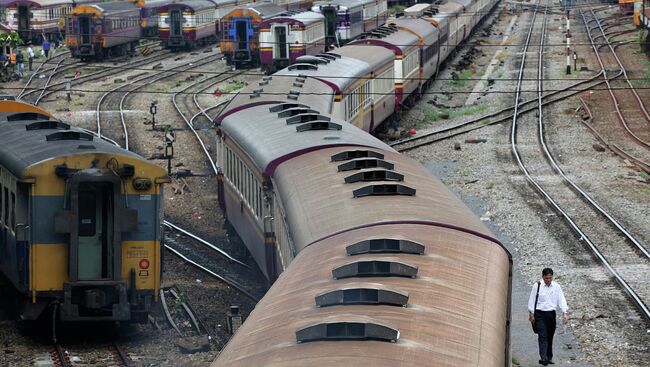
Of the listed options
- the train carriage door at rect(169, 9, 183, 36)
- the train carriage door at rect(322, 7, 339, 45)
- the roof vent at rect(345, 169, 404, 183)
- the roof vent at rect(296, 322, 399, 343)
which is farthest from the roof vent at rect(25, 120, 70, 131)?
the train carriage door at rect(169, 9, 183, 36)

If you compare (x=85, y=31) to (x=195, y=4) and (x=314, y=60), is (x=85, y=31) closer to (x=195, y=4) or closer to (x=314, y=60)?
(x=195, y=4)

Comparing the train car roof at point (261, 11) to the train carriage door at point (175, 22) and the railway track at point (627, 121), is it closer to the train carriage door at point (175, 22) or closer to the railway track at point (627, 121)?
the train carriage door at point (175, 22)

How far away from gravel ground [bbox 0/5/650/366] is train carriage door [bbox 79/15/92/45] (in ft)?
23.0

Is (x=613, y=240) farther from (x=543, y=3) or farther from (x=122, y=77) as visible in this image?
(x=543, y=3)

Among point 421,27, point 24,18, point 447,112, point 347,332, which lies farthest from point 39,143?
point 24,18

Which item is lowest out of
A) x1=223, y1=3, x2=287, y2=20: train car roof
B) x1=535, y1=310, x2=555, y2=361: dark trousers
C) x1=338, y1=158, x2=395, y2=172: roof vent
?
x1=535, y1=310, x2=555, y2=361: dark trousers

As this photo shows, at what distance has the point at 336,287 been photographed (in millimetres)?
9188

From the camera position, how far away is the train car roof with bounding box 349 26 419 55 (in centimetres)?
3683

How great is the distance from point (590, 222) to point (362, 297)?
→ 1464cm

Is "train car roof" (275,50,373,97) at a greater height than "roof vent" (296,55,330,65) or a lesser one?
lesser

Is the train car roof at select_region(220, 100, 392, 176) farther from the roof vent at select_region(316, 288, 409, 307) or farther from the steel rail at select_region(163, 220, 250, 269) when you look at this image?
the roof vent at select_region(316, 288, 409, 307)

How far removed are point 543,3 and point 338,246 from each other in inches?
3261

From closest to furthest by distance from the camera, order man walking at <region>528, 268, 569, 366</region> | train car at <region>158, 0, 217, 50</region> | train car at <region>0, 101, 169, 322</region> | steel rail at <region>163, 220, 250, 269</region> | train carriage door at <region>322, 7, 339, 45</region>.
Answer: man walking at <region>528, 268, 569, 366</region>, train car at <region>0, 101, 169, 322</region>, steel rail at <region>163, 220, 250, 269</region>, train carriage door at <region>322, 7, 339, 45</region>, train car at <region>158, 0, 217, 50</region>

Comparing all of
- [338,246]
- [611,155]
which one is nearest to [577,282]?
[338,246]
